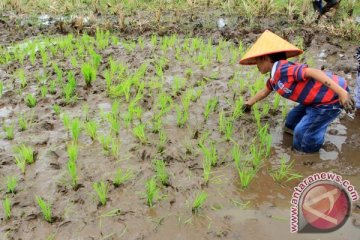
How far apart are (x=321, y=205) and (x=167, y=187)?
0.92 meters

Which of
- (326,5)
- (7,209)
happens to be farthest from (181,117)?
(326,5)

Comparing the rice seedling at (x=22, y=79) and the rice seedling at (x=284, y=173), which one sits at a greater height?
the rice seedling at (x=284, y=173)

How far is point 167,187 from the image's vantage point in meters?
2.45

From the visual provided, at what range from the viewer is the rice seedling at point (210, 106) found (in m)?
3.28

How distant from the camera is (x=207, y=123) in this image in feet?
10.6

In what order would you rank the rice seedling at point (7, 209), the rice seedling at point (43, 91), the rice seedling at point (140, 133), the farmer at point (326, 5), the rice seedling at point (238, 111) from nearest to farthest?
the rice seedling at point (7, 209) → the rice seedling at point (140, 133) → the rice seedling at point (238, 111) → the rice seedling at point (43, 91) → the farmer at point (326, 5)

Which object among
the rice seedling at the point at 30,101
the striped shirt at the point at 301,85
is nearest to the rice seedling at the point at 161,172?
the striped shirt at the point at 301,85

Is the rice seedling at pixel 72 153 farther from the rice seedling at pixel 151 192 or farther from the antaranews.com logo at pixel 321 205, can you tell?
the antaranews.com logo at pixel 321 205

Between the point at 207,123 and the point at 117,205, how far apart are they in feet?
3.93

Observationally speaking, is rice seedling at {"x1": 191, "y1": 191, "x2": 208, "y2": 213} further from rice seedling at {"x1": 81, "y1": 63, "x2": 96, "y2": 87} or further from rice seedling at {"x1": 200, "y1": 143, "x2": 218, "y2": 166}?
rice seedling at {"x1": 81, "y1": 63, "x2": 96, "y2": 87}

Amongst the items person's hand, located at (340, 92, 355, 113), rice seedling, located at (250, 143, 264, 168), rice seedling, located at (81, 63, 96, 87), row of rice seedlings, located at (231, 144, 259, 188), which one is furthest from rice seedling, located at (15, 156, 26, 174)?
person's hand, located at (340, 92, 355, 113)

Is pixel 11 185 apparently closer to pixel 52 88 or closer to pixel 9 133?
pixel 9 133

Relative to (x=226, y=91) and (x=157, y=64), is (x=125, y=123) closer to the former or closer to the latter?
(x=226, y=91)

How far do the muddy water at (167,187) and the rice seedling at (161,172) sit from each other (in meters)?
0.04
